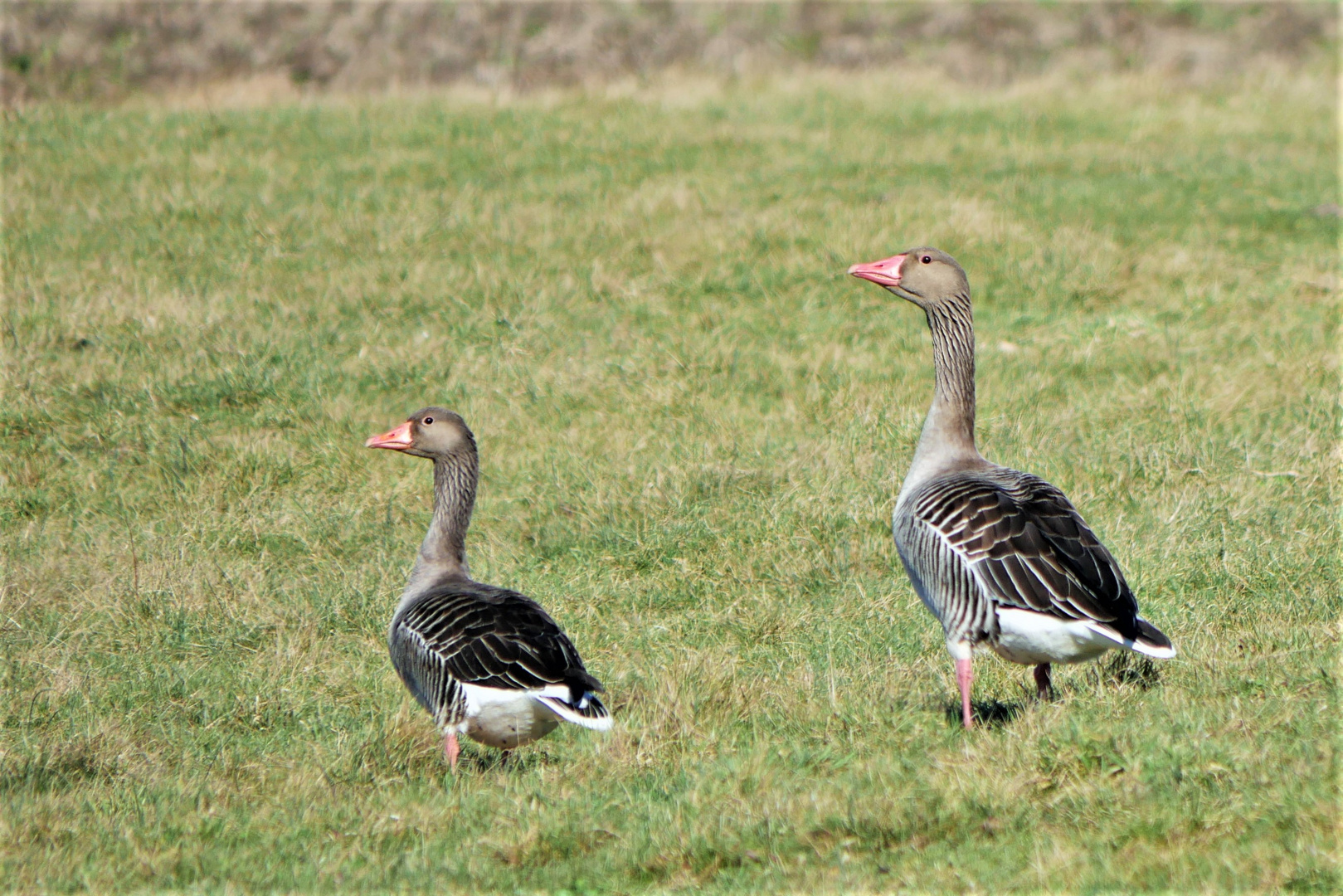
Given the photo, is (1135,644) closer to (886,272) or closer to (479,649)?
(886,272)

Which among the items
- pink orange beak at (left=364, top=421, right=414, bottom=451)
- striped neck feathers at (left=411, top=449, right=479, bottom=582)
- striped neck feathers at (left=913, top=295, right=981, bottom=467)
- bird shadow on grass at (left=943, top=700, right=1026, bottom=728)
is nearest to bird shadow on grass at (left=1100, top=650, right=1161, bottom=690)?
bird shadow on grass at (left=943, top=700, right=1026, bottom=728)

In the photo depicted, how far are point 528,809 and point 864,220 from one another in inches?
407

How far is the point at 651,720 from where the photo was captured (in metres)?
6.12

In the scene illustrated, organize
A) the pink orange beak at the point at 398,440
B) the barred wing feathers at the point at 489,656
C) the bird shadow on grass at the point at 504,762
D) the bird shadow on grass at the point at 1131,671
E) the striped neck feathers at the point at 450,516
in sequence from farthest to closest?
the pink orange beak at the point at 398,440 → the striped neck feathers at the point at 450,516 → the bird shadow on grass at the point at 1131,671 → the bird shadow on grass at the point at 504,762 → the barred wing feathers at the point at 489,656

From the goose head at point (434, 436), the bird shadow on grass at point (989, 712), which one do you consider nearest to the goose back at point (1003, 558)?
the bird shadow on grass at point (989, 712)

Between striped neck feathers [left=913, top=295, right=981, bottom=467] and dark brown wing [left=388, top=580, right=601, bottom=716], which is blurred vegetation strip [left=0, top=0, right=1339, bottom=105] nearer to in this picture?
striped neck feathers [left=913, top=295, right=981, bottom=467]

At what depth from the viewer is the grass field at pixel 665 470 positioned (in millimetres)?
5004

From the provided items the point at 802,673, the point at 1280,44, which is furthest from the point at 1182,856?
the point at 1280,44

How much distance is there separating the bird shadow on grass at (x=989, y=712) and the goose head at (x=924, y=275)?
7.29 feet

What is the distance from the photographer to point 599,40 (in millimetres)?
23969

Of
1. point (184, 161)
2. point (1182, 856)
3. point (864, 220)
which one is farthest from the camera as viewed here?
point (184, 161)

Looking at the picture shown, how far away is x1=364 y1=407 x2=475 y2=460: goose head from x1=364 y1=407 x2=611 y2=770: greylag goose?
0.91 m

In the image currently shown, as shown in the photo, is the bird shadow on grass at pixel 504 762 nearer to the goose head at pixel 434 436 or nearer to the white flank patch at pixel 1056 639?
the goose head at pixel 434 436

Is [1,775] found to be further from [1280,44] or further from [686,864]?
[1280,44]
